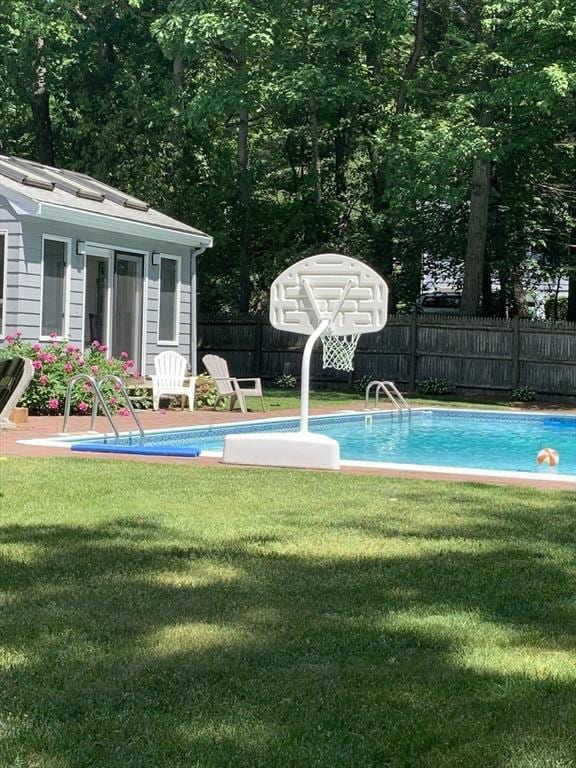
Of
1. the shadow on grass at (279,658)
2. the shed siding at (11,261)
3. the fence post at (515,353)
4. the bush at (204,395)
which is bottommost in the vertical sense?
the shadow on grass at (279,658)

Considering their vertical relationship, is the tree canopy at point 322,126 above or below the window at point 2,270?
above

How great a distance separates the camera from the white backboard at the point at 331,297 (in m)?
9.96

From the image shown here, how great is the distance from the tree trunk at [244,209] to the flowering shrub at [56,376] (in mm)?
11530

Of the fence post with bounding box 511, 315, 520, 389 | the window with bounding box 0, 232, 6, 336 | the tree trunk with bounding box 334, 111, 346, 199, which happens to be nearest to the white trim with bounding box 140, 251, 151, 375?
the window with bounding box 0, 232, 6, 336

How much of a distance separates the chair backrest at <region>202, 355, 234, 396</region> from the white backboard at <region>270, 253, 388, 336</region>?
5.52 meters

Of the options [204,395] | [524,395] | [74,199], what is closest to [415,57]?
[524,395]

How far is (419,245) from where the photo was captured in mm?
27578

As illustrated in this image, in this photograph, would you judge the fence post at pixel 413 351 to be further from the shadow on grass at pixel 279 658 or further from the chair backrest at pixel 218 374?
the shadow on grass at pixel 279 658

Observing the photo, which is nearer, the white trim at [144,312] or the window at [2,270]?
the window at [2,270]

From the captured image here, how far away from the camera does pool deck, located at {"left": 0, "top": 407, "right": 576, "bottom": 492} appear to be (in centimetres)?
838

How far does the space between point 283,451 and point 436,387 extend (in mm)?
13856

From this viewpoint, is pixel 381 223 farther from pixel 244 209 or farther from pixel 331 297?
pixel 331 297

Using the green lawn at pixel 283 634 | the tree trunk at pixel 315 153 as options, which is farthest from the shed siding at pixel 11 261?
the tree trunk at pixel 315 153

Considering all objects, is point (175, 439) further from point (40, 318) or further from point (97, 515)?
point (97, 515)
